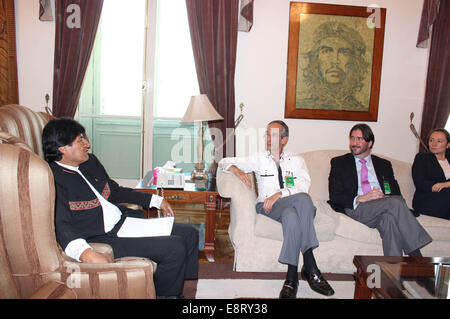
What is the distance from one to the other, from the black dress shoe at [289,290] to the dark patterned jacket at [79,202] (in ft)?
3.57

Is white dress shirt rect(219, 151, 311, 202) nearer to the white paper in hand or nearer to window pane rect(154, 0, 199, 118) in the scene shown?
the white paper in hand

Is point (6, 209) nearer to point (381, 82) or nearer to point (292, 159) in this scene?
point (292, 159)

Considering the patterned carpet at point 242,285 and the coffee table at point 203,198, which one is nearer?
the patterned carpet at point 242,285

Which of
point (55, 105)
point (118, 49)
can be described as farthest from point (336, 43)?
point (55, 105)

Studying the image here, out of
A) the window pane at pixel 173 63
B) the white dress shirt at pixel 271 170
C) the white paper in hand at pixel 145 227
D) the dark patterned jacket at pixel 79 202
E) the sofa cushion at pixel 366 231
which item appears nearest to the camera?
the dark patterned jacket at pixel 79 202

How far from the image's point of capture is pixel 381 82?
3.98 m

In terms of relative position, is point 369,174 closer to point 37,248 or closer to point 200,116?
point 200,116

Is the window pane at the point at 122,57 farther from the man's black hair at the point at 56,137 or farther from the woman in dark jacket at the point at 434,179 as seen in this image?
the woman in dark jacket at the point at 434,179

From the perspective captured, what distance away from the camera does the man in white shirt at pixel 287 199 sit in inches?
91.1

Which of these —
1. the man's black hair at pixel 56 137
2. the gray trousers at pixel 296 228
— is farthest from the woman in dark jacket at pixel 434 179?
the man's black hair at pixel 56 137

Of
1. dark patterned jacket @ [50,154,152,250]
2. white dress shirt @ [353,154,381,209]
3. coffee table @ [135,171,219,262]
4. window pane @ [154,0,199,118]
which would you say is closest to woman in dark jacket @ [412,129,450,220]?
white dress shirt @ [353,154,381,209]

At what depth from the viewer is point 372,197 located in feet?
8.71

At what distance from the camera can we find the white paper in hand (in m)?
1.97

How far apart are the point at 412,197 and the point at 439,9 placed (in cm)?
223
